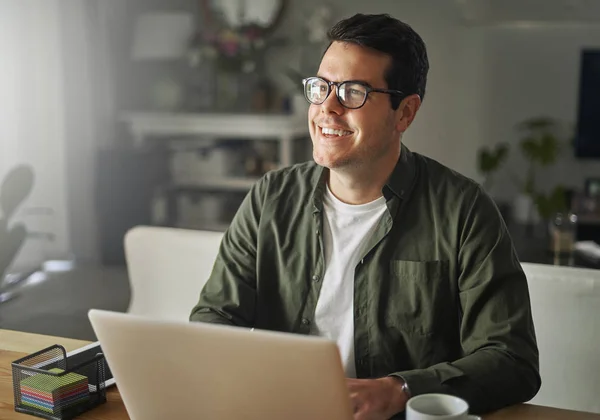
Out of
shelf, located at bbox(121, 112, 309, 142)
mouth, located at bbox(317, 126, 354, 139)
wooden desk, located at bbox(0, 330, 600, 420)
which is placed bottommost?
wooden desk, located at bbox(0, 330, 600, 420)

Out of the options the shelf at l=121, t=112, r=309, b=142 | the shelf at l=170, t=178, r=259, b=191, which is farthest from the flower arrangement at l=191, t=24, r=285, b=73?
the shelf at l=170, t=178, r=259, b=191

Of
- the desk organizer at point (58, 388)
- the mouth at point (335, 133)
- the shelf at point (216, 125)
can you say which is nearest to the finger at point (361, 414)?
the desk organizer at point (58, 388)

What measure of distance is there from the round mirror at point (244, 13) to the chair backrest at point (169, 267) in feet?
7.13

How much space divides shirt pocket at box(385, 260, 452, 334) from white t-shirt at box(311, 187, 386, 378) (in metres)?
0.07

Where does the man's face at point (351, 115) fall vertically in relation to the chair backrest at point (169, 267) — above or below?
above

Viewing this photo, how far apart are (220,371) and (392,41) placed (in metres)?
0.69

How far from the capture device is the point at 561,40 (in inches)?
152

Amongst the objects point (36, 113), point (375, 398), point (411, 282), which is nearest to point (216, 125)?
point (36, 113)

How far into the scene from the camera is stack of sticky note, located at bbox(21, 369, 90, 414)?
3.90 ft

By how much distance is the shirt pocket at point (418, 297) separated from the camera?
4.64 feet

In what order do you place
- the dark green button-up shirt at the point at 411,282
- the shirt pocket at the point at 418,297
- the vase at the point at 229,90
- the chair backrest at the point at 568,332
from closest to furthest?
1. the dark green button-up shirt at the point at 411,282
2. the shirt pocket at the point at 418,297
3. the chair backrest at the point at 568,332
4. the vase at the point at 229,90

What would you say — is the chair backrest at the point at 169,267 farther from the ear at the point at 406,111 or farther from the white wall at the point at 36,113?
the white wall at the point at 36,113

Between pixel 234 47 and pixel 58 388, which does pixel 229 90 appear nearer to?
pixel 234 47

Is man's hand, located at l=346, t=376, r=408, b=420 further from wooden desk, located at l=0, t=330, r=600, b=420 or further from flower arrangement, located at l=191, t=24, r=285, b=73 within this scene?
flower arrangement, located at l=191, t=24, r=285, b=73
